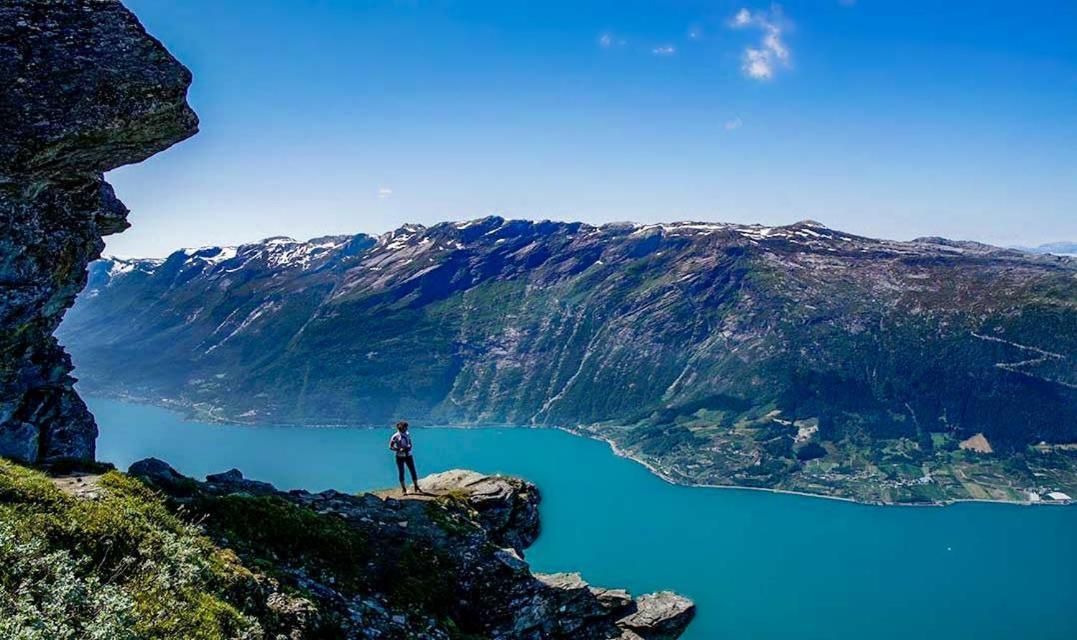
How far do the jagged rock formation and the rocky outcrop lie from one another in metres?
8.65

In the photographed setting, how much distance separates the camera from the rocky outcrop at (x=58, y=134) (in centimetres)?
2042

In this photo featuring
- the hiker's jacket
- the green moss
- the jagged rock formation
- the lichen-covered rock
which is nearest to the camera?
the green moss

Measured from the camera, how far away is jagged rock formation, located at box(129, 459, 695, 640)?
1969cm

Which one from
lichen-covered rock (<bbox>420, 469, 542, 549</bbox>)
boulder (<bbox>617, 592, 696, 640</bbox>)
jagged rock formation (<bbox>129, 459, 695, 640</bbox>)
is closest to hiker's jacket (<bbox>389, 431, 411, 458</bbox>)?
jagged rock formation (<bbox>129, 459, 695, 640</bbox>)

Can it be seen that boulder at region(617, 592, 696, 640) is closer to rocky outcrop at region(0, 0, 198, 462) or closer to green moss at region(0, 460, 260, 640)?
green moss at region(0, 460, 260, 640)

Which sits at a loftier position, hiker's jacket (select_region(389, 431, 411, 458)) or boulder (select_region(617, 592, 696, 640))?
hiker's jacket (select_region(389, 431, 411, 458))

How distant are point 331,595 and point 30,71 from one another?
63.7 feet

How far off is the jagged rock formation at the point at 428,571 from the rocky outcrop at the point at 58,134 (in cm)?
865

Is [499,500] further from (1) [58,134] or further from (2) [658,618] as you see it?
(1) [58,134]

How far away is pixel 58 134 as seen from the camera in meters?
20.6

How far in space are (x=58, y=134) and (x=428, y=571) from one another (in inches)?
767

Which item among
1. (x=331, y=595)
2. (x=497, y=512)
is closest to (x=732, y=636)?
(x=497, y=512)

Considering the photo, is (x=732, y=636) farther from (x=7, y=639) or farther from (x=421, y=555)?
(x=7, y=639)

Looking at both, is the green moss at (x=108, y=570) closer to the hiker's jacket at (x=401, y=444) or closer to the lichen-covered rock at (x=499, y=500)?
the hiker's jacket at (x=401, y=444)
